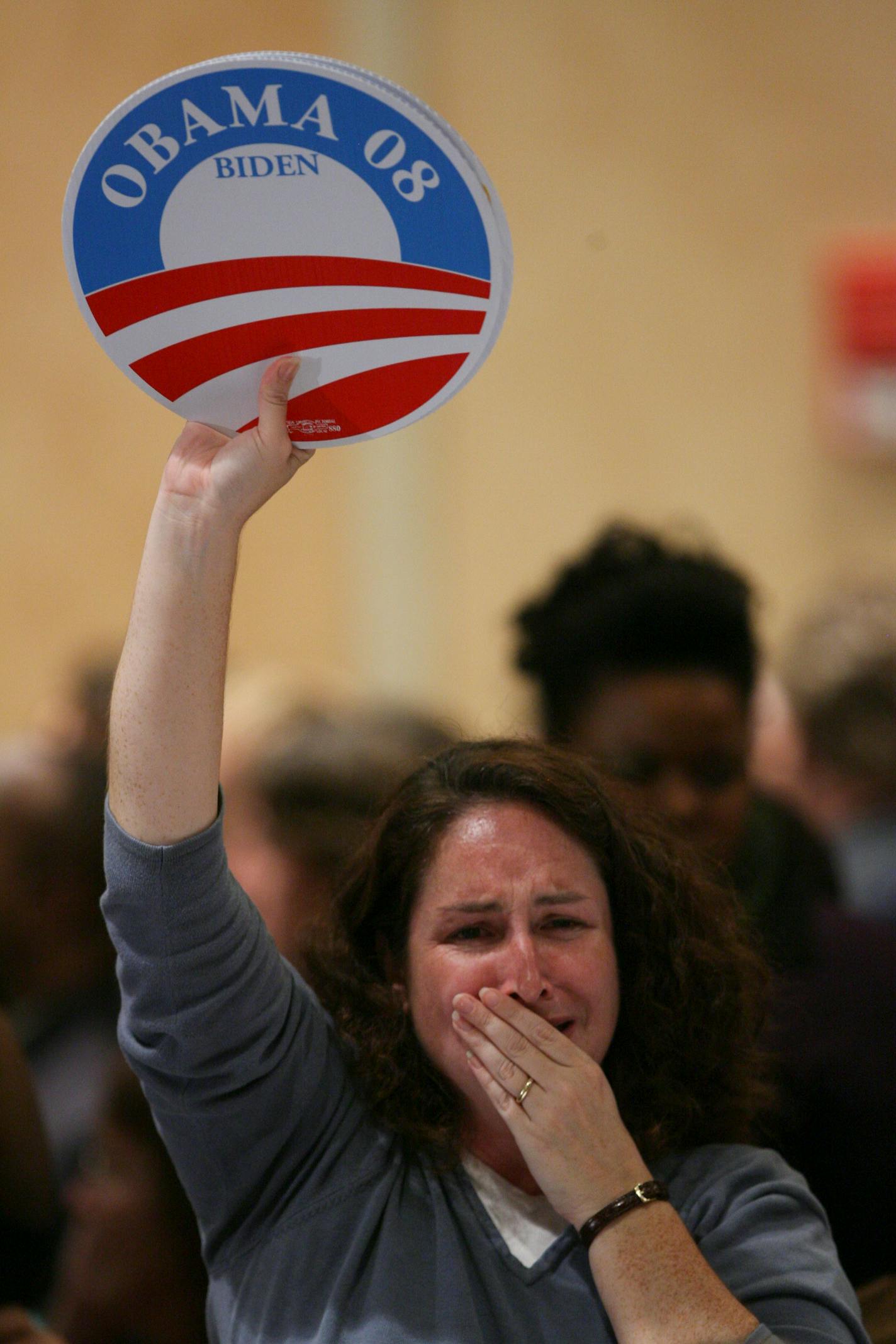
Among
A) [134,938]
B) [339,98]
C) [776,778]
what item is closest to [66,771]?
[776,778]

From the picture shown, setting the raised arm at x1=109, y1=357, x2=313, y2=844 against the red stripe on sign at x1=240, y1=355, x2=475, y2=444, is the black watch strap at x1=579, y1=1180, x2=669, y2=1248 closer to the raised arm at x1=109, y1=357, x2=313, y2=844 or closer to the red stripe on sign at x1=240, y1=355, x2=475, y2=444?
the raised arm at x1=109, y1=357, x2=313, y2=844

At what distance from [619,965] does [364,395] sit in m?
0.51

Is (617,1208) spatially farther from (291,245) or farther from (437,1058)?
(291,245)

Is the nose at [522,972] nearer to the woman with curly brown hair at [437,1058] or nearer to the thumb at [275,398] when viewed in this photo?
the woman with curly brown hair at [437,1058]

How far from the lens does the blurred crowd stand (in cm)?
155

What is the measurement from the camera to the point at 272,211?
1138 mm

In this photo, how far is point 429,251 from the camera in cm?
114

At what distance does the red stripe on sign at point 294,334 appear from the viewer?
3.84ft

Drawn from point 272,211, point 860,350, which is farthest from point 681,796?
point 860,350

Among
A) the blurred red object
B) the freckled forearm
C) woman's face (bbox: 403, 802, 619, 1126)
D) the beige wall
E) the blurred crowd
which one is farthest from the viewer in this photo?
the blurred red object

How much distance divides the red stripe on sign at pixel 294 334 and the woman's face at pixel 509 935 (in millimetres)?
383

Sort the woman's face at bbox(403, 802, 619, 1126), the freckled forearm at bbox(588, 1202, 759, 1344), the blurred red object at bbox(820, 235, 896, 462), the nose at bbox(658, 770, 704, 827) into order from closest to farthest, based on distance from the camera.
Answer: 1. the freckled forearm at bbox(588, 1202, 759, 1344)
2. the woman's face at bbox(403, 802, 619, 1126)
3. the nose at bbox(658, 770, 704, 827)
4. the blurred red object at bbox(820, 235, 896, 462)

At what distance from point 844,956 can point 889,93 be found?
3006mm

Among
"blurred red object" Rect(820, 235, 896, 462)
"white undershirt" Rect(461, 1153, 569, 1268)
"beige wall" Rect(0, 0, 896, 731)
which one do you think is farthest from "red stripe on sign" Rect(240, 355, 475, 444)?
"blurred red object" Rect(820, 235, 896, 462)
